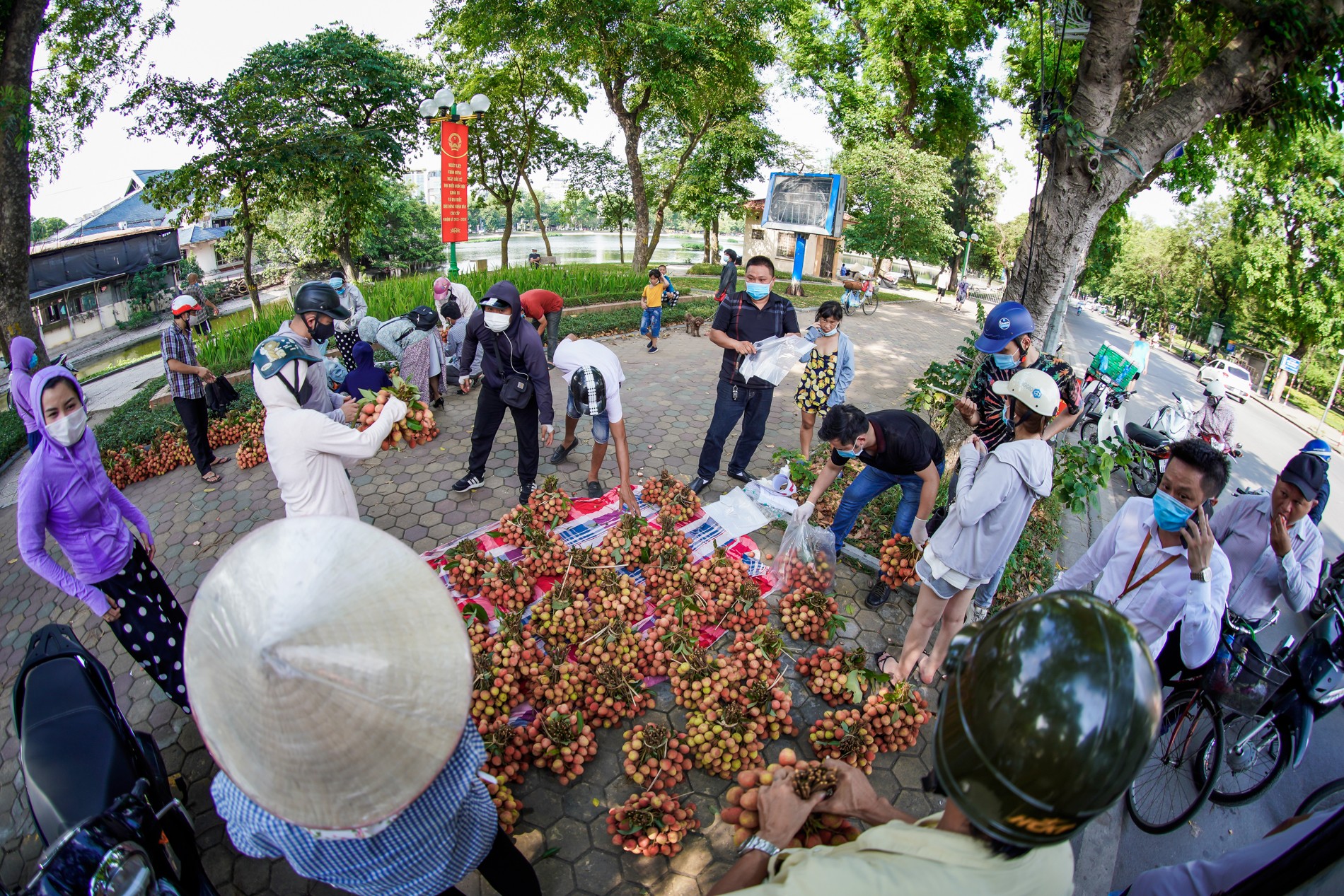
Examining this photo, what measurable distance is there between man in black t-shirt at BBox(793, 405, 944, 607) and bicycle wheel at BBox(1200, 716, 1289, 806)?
6.17 ft

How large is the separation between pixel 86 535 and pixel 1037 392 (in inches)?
185

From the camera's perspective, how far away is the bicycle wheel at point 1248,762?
3061 mm

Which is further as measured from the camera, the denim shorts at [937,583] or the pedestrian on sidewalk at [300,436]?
the denim shorts at [937,583]

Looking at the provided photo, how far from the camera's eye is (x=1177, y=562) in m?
2.71

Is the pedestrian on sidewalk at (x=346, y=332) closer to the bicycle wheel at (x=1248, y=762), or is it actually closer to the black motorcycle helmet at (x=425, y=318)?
the black motorcycle helmet at (x=425, y=318)

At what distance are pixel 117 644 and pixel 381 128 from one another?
49.8ft

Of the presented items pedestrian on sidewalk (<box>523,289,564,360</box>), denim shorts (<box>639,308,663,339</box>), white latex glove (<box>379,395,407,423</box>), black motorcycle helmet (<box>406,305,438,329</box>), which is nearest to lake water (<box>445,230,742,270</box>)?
denim shorts (<box>639,308,663,339</box>)

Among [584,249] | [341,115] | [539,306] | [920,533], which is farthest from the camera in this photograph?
[584,249]

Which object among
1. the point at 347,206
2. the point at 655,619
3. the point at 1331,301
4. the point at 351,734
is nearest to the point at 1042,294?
the point at 655,619

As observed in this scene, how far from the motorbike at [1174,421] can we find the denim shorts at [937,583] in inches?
255

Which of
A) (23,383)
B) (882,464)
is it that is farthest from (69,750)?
(882,464)

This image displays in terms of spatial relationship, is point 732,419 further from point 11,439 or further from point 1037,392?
point 11,439

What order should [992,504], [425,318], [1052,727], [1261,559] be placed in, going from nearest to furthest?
[1052,727] < [992,504] < [1261,559] < [425,318]

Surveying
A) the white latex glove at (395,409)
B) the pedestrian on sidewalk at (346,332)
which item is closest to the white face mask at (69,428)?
the white latex glove at (395,409)
